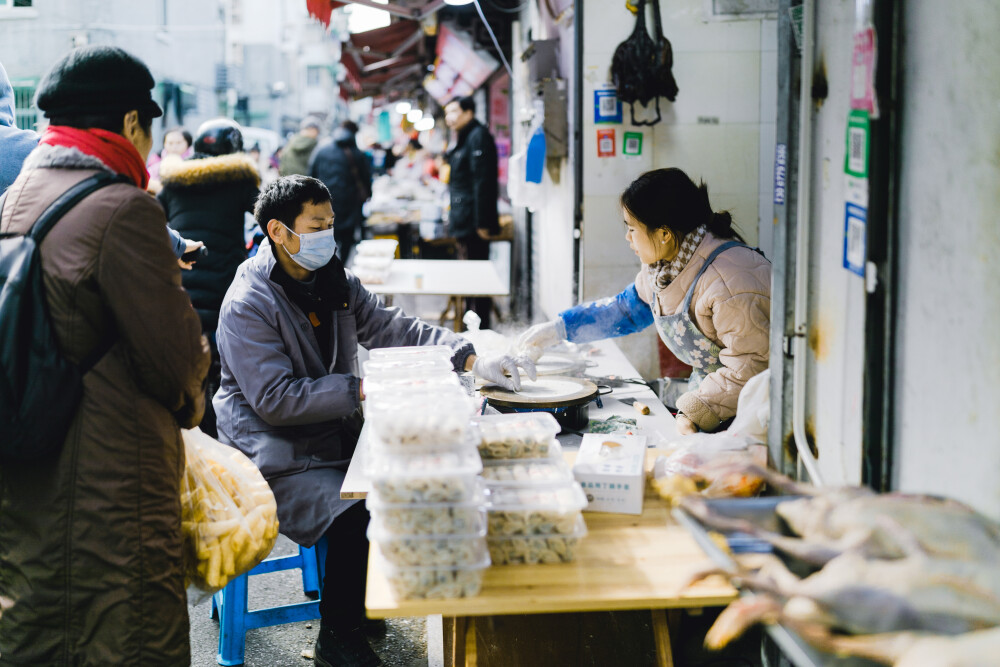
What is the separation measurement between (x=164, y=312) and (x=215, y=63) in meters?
29.0

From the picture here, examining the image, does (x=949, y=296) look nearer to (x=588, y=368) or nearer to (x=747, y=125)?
(x=588, y=368)

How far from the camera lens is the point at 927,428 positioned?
188 cm

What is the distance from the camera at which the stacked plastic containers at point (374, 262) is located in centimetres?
713

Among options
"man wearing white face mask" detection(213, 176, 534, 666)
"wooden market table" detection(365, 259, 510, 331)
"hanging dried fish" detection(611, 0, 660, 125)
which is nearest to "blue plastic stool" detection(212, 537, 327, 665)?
"man wearing white face mask" detection(213, 176, 534, 666)

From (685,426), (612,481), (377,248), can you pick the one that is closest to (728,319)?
(685,426)

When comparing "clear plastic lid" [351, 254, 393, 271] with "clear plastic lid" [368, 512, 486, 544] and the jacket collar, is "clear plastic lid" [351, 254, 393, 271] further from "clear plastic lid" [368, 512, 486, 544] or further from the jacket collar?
"clear plastic lid" [368, 512, 486, 544]

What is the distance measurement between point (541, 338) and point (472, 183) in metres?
5.64

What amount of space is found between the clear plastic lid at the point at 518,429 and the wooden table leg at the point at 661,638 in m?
0.66

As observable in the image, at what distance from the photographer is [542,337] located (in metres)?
4.16

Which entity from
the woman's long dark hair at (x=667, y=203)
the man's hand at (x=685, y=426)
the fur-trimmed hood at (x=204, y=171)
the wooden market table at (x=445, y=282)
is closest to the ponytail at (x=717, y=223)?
the woman's long dark hair at (x=667, y=203)

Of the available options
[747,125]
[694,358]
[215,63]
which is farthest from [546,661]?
[215,63]

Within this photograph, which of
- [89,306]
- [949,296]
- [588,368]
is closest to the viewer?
[949,296]

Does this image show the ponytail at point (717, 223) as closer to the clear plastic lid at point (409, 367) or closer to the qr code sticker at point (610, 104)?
the clear plastic lid at point (409, 367)

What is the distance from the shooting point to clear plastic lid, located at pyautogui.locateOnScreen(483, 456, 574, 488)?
7.45 feet
